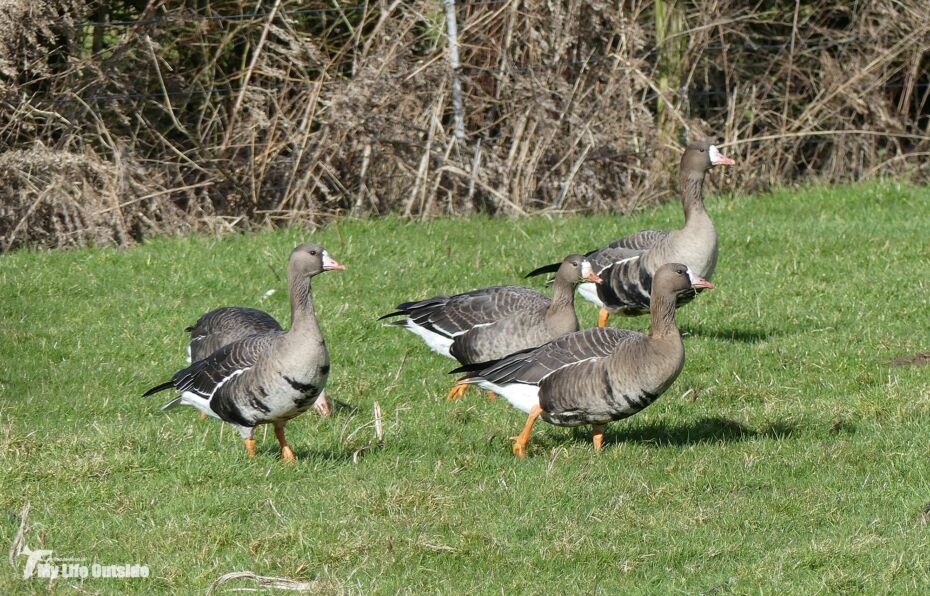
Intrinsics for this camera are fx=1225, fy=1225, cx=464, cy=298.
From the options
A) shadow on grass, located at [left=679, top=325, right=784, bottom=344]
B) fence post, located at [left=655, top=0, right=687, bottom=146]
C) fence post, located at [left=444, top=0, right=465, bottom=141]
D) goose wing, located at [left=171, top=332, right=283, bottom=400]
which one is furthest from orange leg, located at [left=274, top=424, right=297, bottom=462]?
fence post, located at [left=655, top=0, right=687, bottom=146]

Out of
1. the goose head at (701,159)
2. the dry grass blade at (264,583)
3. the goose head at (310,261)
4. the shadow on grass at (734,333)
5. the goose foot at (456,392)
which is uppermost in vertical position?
the goose head at (701,159)

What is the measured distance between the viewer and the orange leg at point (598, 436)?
7.39 m

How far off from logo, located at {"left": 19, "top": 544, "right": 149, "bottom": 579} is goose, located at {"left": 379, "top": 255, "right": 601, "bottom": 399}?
313cm

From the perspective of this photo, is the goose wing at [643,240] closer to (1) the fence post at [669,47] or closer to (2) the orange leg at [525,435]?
(2) the orange leg at [525,435]

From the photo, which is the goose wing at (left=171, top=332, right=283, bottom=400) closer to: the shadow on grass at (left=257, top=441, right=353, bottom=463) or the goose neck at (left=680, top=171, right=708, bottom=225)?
the shadow on grass at (left=257, top=441, right=353, bottom=463)

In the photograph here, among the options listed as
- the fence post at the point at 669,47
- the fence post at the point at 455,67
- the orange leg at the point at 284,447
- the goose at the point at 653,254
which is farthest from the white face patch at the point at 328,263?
the fence post at the point at 669,47

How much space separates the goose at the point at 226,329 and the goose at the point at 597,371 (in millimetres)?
1395

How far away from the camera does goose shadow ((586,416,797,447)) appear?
24.8 ft

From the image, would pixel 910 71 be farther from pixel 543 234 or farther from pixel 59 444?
pixel 59 444

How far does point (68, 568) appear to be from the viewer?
5527 mm

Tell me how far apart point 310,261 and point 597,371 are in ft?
5.89

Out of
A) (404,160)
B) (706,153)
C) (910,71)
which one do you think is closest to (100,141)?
(404,160)

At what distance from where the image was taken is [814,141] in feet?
51.0

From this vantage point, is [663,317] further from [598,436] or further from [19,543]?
[19,543]
